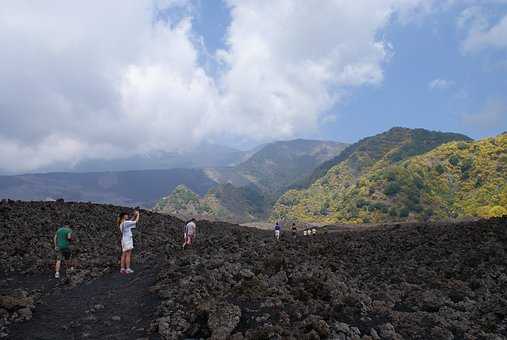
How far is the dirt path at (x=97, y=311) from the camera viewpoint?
32.5 feet

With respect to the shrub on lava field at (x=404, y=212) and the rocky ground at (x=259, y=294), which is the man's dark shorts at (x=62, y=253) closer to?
the rocky ground at (x=259, y=294)

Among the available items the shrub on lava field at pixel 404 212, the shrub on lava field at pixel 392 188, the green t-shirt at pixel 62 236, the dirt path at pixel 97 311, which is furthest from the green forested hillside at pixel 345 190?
the dirt path at pixel 97 311

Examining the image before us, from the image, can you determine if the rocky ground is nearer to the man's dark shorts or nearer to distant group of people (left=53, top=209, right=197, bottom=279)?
distant group of people (left=53, top=209, right=197, bottom=279)

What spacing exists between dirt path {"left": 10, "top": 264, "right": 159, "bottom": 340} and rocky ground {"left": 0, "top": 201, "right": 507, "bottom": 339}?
0.04 m

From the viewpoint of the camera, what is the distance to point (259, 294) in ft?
36.0

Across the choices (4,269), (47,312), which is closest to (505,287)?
(47,312)

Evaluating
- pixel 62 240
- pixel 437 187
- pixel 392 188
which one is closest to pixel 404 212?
pixel 392 188

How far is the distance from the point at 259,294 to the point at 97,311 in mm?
4524

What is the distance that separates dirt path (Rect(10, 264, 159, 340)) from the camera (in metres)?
9.91

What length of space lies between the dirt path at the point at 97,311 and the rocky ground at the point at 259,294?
1.4 inches


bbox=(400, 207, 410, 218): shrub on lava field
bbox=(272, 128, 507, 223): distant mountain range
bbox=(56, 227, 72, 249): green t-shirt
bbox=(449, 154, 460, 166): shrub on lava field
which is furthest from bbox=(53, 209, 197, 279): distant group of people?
bbox=(449, 154, 460, 166): shrub on lava field

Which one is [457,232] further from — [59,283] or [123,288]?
[59,283]

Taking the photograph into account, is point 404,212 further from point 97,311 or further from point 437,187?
point 97,311

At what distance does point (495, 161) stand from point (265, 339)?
119360mm
